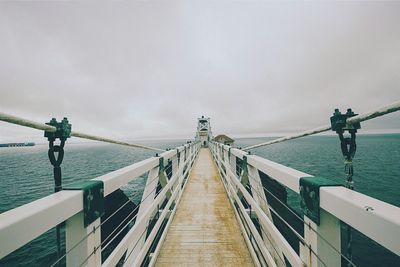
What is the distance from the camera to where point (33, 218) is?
3.37 ft

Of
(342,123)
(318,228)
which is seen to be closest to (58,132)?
(318,228)

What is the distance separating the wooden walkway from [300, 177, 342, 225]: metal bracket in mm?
2084

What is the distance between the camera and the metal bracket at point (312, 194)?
137cm

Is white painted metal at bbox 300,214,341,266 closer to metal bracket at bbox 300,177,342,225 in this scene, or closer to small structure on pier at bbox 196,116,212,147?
metal bracket at bbox 300,177,342,225

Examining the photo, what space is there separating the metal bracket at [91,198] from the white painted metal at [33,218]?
2.8 inches

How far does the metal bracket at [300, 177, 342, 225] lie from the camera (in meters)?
1.37

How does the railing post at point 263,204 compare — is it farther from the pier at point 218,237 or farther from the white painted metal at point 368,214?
the white painted metal at point 368,214

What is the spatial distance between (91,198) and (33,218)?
0.50 meters

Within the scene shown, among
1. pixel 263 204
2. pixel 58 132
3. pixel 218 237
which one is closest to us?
pixel 58 132

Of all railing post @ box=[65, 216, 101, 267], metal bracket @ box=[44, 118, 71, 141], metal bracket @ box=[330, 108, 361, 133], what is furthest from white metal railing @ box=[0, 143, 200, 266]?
metal bracket @ box=[330, 108, 361, 133]

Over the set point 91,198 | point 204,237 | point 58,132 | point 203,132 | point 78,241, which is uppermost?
point 203,132

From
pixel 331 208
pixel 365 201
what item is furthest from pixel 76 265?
pixel 365 201

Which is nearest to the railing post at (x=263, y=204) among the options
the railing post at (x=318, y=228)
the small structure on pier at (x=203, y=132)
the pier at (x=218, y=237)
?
the pier at (x=218, y=237)

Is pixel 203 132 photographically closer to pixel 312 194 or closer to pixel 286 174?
pixel 286 174
